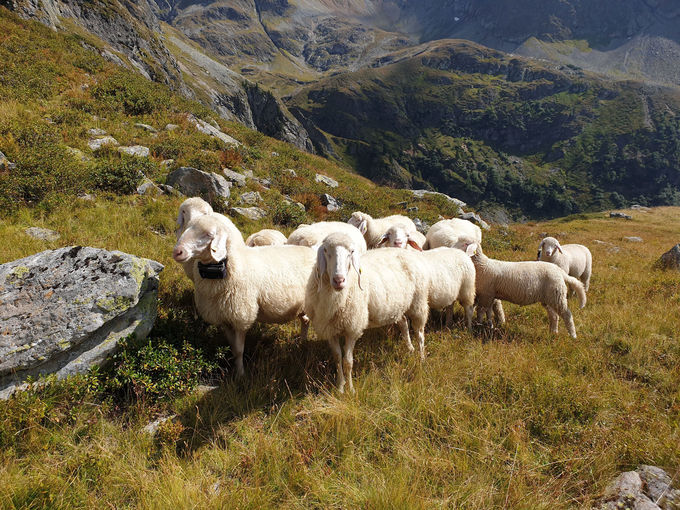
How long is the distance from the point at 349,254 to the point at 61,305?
10.8ft

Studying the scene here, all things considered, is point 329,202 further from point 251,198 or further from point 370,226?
point 370,226

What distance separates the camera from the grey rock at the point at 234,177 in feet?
39.3

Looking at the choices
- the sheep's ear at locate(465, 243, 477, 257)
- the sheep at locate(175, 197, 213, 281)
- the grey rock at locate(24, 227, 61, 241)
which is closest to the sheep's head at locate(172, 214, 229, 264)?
the sheep at locate(175, 197, 213, 281)

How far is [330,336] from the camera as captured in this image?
14.2 ft

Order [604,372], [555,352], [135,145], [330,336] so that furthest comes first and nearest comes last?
[135,145], [555,352], [604,372], [330,336]

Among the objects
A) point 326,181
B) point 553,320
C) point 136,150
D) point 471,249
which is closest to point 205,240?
point 471,249

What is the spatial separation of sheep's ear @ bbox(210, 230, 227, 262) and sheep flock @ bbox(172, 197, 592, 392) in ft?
0.04

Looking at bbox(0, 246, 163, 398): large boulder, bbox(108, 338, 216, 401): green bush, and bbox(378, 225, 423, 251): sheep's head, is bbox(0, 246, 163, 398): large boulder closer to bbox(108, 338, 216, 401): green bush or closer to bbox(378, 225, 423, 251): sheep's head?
bbox(108, 338, 216, 401): green bush

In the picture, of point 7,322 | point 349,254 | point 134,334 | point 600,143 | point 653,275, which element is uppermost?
point 600,143

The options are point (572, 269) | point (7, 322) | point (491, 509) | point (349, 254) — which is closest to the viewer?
point (491, 509)

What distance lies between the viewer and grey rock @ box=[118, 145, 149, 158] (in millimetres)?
10366

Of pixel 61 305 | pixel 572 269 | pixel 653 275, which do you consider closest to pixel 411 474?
pixel 61 305

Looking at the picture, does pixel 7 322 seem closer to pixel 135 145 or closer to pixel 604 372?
pixel 604 372

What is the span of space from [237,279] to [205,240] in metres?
0.83
